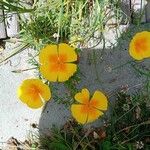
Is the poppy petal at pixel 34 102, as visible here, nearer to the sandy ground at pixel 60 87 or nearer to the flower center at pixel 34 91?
the flower center at pixel 34 91

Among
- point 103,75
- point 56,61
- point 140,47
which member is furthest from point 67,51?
point 103,75

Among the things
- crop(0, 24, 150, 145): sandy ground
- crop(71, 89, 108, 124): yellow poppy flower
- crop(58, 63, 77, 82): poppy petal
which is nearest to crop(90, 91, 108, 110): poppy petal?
crop(71, 89, 108, 124): yellow poppy flower

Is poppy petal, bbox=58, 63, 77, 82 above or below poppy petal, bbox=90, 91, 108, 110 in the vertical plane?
above

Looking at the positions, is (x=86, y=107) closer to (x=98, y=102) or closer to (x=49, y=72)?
(x=98, y=102)

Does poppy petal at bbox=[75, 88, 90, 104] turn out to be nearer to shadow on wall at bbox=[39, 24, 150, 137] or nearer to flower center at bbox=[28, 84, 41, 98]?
flower center at bbox=[28, 84, 41, 98]

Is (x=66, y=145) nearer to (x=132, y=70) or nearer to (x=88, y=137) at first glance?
(x=88, y=137)

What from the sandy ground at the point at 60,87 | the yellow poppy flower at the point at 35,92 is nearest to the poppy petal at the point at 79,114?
the yellow poppy flower at the point at 35,92

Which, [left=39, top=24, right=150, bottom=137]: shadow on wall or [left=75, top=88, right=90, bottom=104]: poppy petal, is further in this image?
[left=39, top=24, right=150, bottom=137]: shadow on wall
